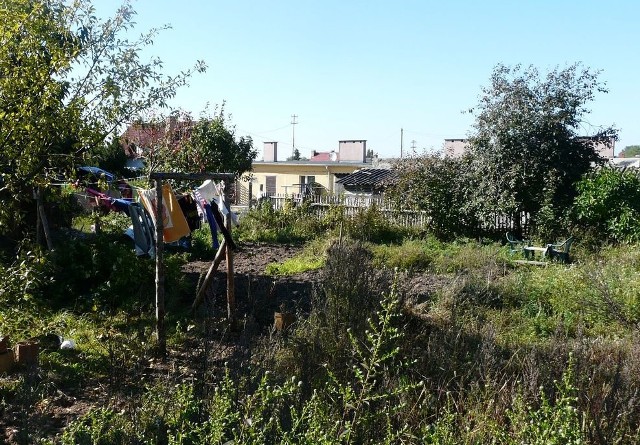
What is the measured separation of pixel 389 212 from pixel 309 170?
19.4 metres

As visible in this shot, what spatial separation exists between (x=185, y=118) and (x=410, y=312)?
1463 centimetres

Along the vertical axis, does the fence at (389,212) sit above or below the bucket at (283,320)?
above

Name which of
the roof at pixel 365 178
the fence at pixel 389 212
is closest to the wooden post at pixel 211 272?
the fence at pixel 389 212

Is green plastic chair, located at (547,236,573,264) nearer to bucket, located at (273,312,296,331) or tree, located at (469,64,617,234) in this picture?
tree, located at (469,64,617,234)

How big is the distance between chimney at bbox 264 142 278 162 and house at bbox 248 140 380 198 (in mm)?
65

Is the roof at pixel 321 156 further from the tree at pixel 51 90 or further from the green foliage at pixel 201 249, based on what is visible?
the tree at pixel 51 90

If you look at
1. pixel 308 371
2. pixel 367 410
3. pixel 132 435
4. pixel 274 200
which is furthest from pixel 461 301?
pixel 274 200

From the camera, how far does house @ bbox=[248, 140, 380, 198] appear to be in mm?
35188

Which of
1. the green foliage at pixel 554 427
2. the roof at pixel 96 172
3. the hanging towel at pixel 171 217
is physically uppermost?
the roof at pixel 96 172

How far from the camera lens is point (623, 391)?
391cm

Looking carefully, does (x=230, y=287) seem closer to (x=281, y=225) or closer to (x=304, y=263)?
(x=304, y=263)

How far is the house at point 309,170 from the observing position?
35.2 meters

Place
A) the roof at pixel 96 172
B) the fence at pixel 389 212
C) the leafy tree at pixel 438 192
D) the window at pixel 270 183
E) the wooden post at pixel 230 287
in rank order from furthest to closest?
the window at pixel 270 183 < the leafy tree at pixel 438 192 < the fence at pixel 389 212 < the wooden post at pixel 230 287 < the roof at pixel 96 172

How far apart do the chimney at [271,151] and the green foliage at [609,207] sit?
29.9 metres
